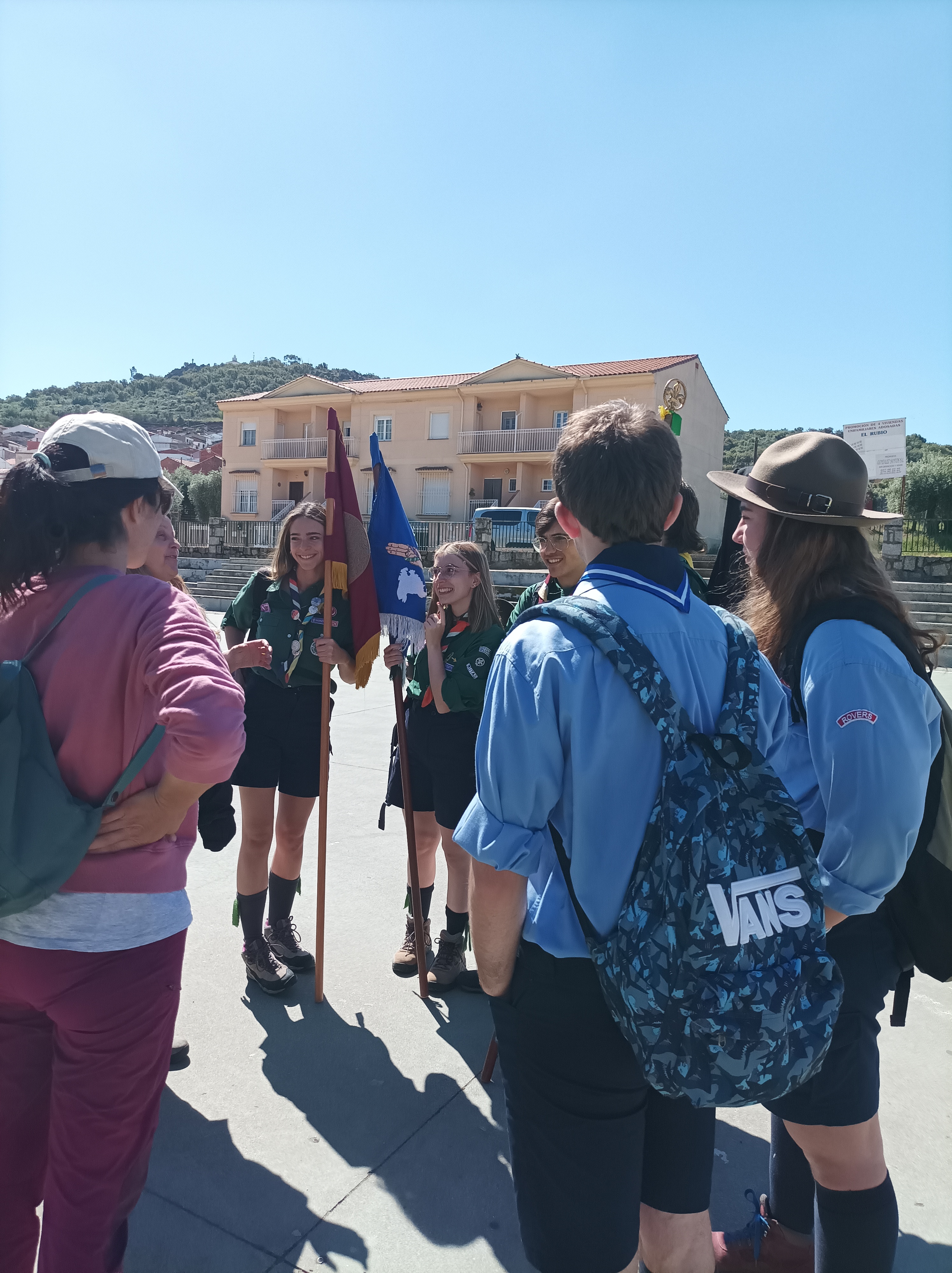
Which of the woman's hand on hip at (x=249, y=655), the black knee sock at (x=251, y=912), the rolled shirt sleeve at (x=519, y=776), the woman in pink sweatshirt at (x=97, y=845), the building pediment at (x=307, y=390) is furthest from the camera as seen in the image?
the building pediment at (x=307, y=390)

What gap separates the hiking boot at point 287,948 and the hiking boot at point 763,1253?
198cm

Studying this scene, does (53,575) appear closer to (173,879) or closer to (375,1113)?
(173,879)

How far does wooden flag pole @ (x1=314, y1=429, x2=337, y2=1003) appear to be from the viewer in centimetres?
317

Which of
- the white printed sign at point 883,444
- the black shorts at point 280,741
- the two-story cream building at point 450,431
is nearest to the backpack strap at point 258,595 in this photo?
the black shorts at point 280,741

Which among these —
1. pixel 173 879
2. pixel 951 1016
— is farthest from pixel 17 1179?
pixel 951 1016

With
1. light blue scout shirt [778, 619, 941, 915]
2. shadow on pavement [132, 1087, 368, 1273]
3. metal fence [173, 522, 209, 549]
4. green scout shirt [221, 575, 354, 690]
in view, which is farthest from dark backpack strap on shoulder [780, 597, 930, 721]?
metal fence [173, 522, 209, 549]

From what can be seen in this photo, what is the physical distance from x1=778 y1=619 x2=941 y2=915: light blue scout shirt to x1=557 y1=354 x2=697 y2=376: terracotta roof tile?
31214 millimetres

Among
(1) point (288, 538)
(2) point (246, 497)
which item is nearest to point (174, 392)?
(2) point (246, 497)

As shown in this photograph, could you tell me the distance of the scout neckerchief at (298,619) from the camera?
3.41 m

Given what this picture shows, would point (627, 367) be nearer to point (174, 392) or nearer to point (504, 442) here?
point (504, 442)

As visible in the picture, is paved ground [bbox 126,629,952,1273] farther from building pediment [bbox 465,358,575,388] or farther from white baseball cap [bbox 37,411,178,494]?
building pediment [bbox 465,358,575,388]

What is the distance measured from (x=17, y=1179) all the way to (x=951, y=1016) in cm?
338

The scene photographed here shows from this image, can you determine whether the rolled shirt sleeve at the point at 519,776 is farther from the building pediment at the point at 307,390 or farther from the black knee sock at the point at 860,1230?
the building pediment at the point at 307,390

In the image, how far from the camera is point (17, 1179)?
1.62 m
